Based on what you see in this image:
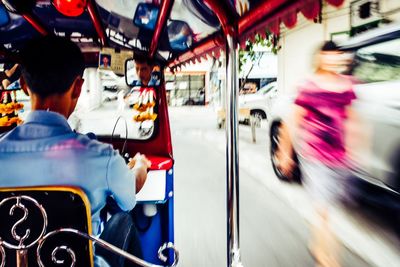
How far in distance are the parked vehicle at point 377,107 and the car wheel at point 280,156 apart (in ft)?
6.17

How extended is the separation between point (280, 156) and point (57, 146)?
521cm

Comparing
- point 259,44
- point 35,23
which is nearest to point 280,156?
point 259,44

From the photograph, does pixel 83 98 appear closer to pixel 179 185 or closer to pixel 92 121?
pixel 92 121

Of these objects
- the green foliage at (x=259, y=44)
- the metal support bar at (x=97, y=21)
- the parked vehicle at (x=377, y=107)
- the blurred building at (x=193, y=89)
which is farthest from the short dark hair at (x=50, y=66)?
the blurred building at (x=193, y=89)

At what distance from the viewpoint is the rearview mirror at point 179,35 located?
Result: 8.66 feet

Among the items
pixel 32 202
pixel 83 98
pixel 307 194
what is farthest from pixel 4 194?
pixel 307 194

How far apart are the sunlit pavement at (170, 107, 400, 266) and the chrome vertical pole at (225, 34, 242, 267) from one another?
1216mm

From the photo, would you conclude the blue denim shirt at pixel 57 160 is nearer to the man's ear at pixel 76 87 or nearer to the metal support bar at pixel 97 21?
the man's ear at pixel 76 87

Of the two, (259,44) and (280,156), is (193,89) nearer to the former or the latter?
(280,156)

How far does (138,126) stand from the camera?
2.71 meters

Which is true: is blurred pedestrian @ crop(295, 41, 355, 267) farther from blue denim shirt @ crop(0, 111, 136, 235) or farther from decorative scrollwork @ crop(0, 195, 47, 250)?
decorative scrollwork @ crop(0, 195, 47, 250)

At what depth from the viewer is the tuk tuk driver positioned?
1.30 m

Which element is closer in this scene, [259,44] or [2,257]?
[2,257]

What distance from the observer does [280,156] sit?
623 cm
